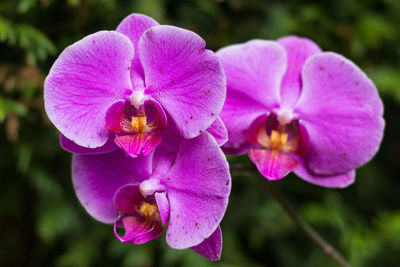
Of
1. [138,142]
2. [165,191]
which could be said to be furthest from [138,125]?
[165,191]

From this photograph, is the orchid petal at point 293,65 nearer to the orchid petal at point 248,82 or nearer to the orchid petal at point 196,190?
the orchid petal at point 248,82

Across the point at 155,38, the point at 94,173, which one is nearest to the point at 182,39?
the point at 155,38

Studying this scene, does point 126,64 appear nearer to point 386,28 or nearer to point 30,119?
point 30,119

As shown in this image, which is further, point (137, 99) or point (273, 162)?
point (273, 162)

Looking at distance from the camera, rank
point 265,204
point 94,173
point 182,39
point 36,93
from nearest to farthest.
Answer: point 182,39, point 94,173, point 36,93, point 265,204

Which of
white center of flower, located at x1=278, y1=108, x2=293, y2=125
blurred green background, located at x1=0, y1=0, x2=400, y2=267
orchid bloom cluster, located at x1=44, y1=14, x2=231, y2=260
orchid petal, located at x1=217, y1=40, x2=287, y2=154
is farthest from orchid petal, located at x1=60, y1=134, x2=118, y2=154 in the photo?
blurred green background, located at x1=0, y1=0, x2=400, y2=267

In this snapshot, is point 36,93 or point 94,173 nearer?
point 94,173

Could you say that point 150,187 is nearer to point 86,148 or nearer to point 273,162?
point 86,148
